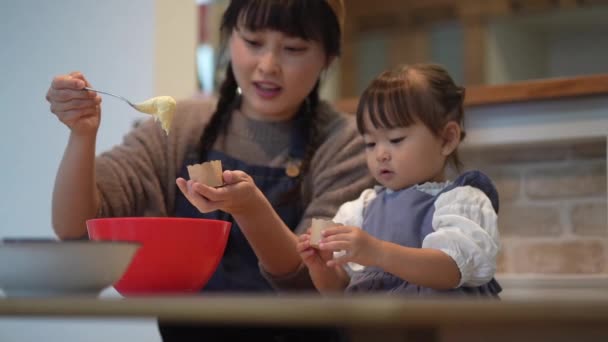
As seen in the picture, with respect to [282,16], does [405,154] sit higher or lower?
lower

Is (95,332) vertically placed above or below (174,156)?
below

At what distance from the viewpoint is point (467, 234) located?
39.1 inches

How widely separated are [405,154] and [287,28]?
305 millimetres

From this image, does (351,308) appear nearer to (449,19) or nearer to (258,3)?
Answer: (258,3)

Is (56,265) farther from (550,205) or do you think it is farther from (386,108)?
(550,205)

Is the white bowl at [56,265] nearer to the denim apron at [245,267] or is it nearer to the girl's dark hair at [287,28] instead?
the denim apron at [245,267]

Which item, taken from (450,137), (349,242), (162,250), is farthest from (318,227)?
(450,137)

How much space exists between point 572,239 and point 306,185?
2.16ft

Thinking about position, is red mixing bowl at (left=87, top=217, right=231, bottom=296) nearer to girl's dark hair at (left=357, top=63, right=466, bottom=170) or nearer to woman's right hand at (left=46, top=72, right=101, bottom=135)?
woman's right hand at (left=46, top=72, right=101, bottom=135)

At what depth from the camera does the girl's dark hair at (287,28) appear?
122 cm

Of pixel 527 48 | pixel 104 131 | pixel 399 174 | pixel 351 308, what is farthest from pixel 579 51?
pixel 351 308

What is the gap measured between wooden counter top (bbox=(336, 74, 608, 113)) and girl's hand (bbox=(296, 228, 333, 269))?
62cm

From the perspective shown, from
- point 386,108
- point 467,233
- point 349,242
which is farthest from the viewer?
point 386,108

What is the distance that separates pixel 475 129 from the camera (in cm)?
156
